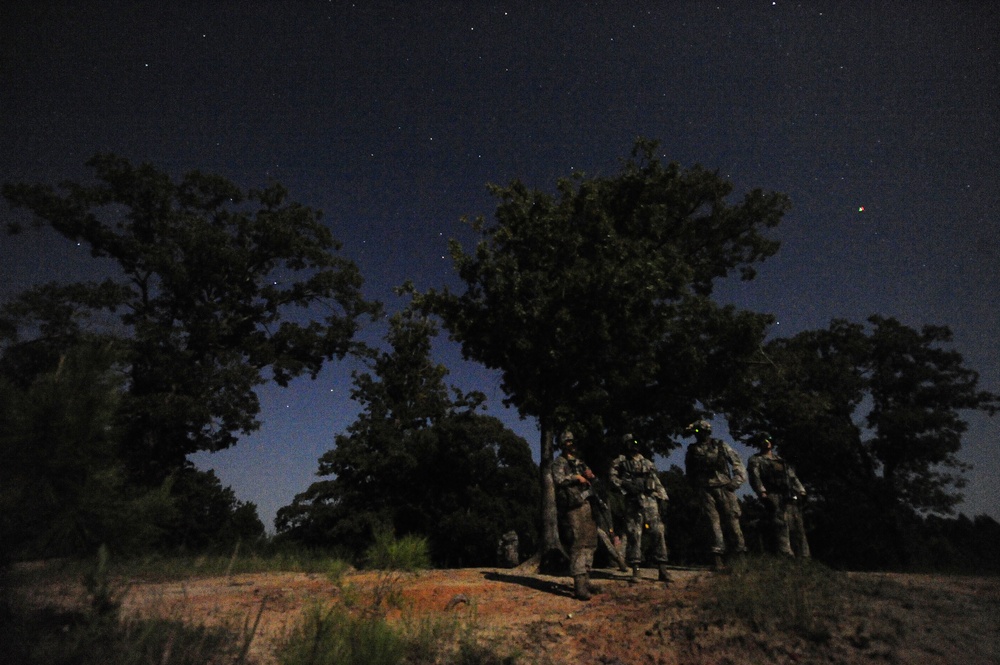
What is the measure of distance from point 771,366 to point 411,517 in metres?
17.2

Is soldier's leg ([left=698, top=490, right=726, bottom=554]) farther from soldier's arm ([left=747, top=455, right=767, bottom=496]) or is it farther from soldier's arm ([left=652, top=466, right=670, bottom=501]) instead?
soldier's arm ([left=747, top=455, right=767, bottom=496])

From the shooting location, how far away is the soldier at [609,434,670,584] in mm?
9320

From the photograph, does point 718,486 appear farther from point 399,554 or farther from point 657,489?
point 399,554

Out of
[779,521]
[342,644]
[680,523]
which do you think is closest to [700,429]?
[779,521]

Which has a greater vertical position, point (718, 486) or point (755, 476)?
point (755, 476)

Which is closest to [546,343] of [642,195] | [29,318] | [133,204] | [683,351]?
[683,351]

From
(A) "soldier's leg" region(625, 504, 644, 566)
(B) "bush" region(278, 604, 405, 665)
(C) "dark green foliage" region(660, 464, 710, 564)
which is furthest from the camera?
(C) "dark green foliage" region(660, 464, 710, 564)

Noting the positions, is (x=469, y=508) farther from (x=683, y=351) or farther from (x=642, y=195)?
(x=642, y=195)

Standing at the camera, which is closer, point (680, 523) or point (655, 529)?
point (655, 529)

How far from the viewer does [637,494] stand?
9.90 meters

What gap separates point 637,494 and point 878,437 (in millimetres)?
22413

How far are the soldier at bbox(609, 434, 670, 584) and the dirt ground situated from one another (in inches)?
50.4

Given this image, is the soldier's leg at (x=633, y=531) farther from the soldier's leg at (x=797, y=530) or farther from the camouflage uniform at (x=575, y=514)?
the soldier's leg at (x=797, y=530)

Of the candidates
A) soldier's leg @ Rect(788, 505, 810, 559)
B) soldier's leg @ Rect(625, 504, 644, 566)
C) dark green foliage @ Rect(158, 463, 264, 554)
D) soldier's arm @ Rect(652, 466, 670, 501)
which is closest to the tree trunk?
soldier's leg @ Rect(625, 504, 644, 566)
